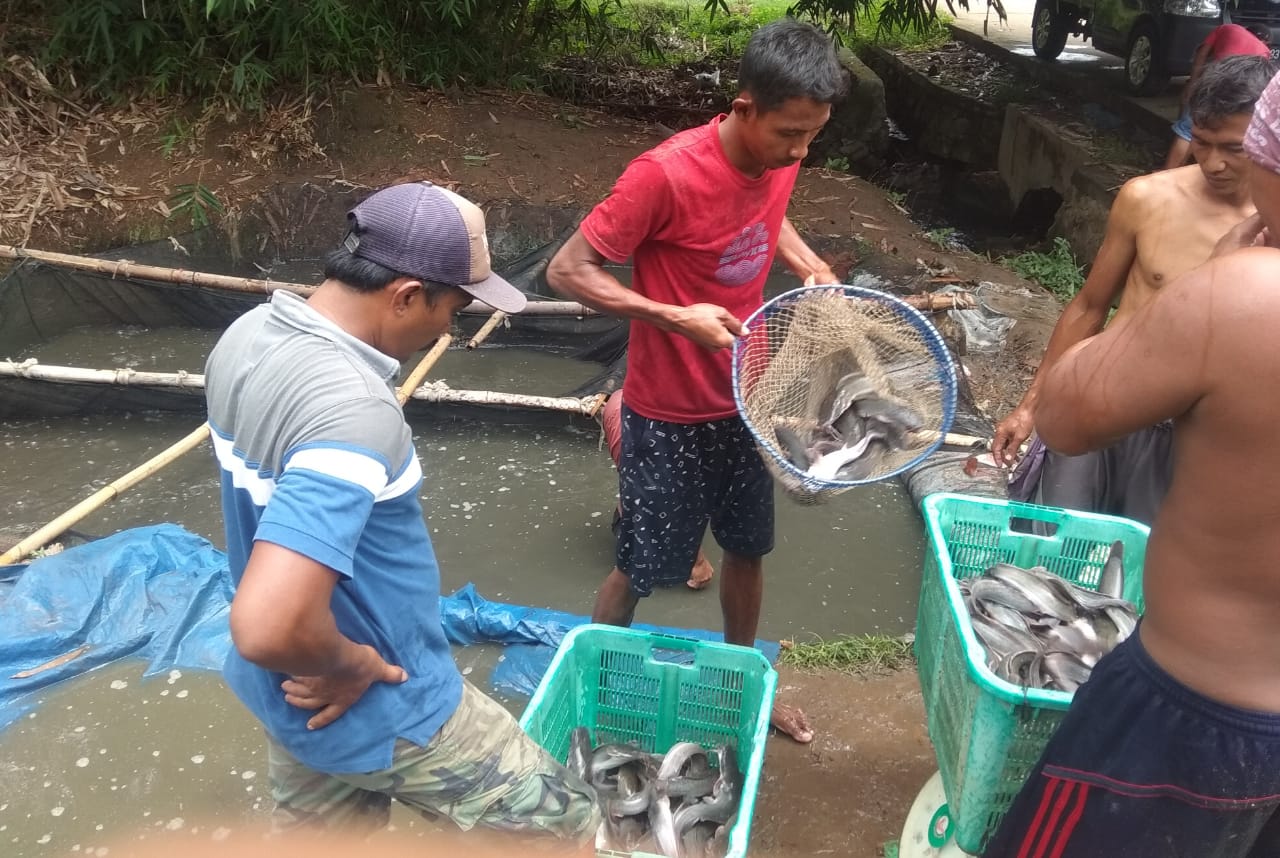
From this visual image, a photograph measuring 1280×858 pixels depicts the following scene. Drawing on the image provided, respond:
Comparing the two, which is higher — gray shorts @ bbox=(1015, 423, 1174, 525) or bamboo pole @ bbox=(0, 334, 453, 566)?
gray shorts @ bbox=(1015, 423, 1174, 525)

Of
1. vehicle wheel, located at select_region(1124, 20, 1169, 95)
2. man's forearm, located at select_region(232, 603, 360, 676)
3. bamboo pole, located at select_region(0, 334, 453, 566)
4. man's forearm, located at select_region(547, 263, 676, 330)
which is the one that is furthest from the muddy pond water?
vehicle wheel, located at select_region(1124, 20, 1169, 95)

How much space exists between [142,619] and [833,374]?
8.97 feet

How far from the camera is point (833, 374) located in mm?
2469

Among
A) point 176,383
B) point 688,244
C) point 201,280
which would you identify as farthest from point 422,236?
point 201,280

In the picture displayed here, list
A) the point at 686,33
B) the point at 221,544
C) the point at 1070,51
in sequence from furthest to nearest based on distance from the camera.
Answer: the point at 686,33 → the point at 1070,51 → the point at 221,544

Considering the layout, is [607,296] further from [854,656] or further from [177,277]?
[177,277]

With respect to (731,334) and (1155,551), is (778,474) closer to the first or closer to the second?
(731,334)

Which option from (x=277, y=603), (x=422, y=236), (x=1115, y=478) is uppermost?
(x=422, y=236)

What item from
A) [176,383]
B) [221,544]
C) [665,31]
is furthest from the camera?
[665,31]

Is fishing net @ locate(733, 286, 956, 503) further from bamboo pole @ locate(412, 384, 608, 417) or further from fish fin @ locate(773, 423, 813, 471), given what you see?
bamboo pole @ locate(412, 384, 608, 417)

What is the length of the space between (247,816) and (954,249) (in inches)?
244

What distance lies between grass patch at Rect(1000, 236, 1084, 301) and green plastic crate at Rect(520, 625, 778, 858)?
4840mm

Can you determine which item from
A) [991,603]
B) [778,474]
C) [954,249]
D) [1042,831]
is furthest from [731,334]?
[954,249]

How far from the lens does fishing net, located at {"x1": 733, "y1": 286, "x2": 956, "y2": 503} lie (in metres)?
2.16
